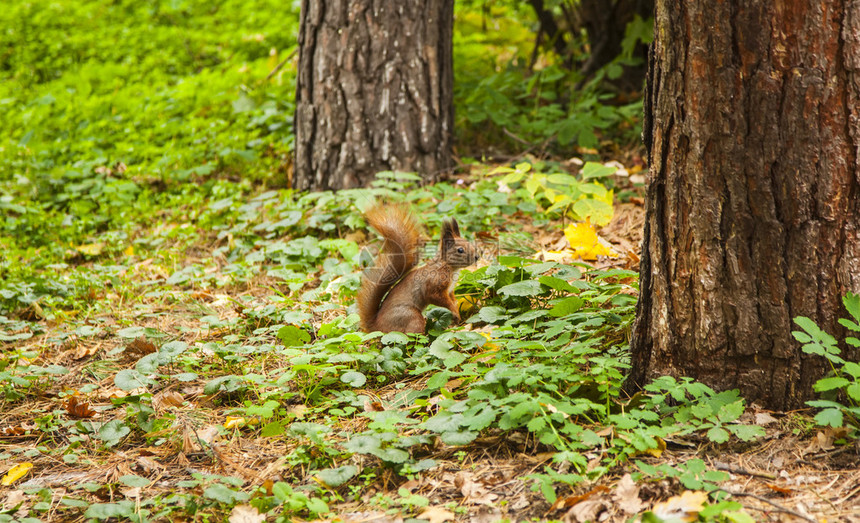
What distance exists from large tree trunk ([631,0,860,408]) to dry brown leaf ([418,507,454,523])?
925 millimetres

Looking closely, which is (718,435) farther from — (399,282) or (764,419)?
(399,282)

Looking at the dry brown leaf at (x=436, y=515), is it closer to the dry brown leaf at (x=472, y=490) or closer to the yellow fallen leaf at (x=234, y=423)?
the dry brown leaf at (x=472, y=490)

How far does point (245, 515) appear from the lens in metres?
1.89

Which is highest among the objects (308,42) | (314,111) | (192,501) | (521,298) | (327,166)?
(308,42)

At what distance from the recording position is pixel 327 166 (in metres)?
4.68

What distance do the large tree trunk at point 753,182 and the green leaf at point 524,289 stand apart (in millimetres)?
641

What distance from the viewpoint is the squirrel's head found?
329 cm

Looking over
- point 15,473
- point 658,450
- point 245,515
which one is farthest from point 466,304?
point 15,473

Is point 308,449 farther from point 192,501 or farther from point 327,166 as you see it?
point 327,166

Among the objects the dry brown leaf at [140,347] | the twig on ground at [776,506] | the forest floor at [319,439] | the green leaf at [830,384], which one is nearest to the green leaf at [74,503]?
the forest floor at [319,439]

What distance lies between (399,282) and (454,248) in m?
0.36

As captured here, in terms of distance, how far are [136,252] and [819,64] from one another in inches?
164

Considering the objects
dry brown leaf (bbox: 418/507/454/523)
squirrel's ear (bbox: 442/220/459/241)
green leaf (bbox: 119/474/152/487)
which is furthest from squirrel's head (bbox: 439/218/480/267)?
green leaf (bbox: 119/474/152/487)

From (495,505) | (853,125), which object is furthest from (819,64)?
(495,505)
